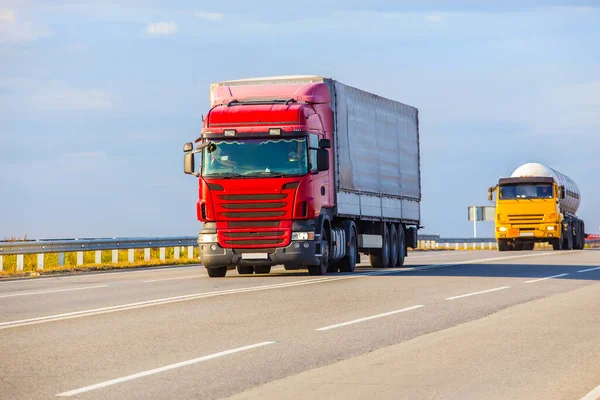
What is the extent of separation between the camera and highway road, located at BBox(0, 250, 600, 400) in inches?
334

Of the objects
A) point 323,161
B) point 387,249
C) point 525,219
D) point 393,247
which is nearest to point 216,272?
point 323,161

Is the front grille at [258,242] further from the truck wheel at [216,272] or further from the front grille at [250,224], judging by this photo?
the truck wheel at [216,272]

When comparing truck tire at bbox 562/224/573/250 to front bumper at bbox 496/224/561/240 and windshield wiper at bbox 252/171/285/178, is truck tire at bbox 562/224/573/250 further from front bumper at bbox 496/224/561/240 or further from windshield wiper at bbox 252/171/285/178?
windshield wiper at bbox 252/171/285/178

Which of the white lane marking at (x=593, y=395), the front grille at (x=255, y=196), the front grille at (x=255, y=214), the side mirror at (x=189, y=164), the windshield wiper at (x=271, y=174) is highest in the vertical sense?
the side mirror at (x=189, y=164)

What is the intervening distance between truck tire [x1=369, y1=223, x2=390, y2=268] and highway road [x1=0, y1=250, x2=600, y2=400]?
835 cm

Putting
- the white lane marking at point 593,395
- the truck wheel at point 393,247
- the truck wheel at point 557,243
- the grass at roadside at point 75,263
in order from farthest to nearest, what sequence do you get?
the truck wheel at point 557,243 → the truck wheel at point 393,247 → the grass at roadside at point 75,263 → the white lane marking at point 593,395

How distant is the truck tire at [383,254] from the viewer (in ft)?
95.1

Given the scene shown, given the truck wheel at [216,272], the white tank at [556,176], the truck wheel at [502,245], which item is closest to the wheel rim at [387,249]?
the truck wheel at [216,272]

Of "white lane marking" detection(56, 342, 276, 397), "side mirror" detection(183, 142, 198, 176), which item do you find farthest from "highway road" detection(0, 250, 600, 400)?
"side mirror" detection(183, 142, 198, 176)

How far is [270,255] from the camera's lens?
22938mm

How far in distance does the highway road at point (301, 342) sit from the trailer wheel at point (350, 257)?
5.90m

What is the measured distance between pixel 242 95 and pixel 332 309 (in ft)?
33.0

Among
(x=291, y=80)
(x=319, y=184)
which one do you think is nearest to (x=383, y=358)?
(x=319, y=184)

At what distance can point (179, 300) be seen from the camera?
16844mm
